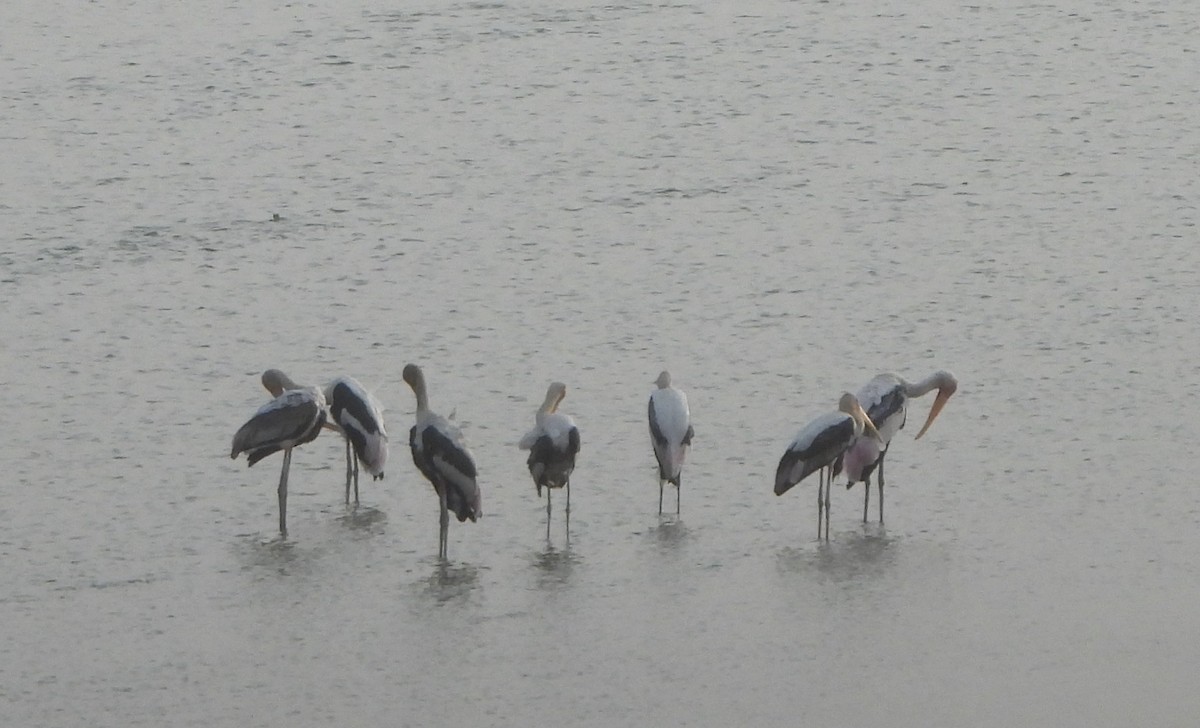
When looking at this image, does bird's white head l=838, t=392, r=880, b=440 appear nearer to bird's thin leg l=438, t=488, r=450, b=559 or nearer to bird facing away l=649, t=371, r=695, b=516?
bird facing away l=649, t=371, r=695, b=516

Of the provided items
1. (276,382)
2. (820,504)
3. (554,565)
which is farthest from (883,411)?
(276,382)

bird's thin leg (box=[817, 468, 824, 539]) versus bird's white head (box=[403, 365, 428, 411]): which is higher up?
bird's white head (box=[403, 365, 428, 411])

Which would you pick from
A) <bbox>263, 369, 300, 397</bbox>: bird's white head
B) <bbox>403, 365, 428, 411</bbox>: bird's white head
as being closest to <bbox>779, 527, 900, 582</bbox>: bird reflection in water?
<bbox>403, 365, 428, 411</bbox>: bird's white head

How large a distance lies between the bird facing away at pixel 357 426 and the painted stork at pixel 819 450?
2.11 m

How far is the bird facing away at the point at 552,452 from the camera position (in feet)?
39.6

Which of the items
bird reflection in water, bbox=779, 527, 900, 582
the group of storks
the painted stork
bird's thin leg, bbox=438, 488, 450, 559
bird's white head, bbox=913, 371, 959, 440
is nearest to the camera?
bird reflection in water, bbox=779, 527, 900, 582

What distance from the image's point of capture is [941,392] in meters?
13.5

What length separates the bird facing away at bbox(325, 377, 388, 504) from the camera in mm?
12562

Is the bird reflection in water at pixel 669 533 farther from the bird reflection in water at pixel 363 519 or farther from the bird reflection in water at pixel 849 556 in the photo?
the bird reflection in water at pixel 363 519

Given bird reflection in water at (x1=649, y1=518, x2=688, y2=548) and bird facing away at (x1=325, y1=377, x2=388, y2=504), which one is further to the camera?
bird facing away at (x1=325, y1=377, x2=388, y2=504)

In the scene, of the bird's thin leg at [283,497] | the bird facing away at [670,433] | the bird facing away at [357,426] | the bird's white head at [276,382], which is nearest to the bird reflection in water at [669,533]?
the bird facing away at [670,433]

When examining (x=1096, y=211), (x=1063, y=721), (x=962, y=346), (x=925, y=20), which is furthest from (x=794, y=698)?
(x=925, y=20)

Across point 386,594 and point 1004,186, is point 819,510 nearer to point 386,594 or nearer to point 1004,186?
point 386,594

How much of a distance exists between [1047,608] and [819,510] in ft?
5.69
